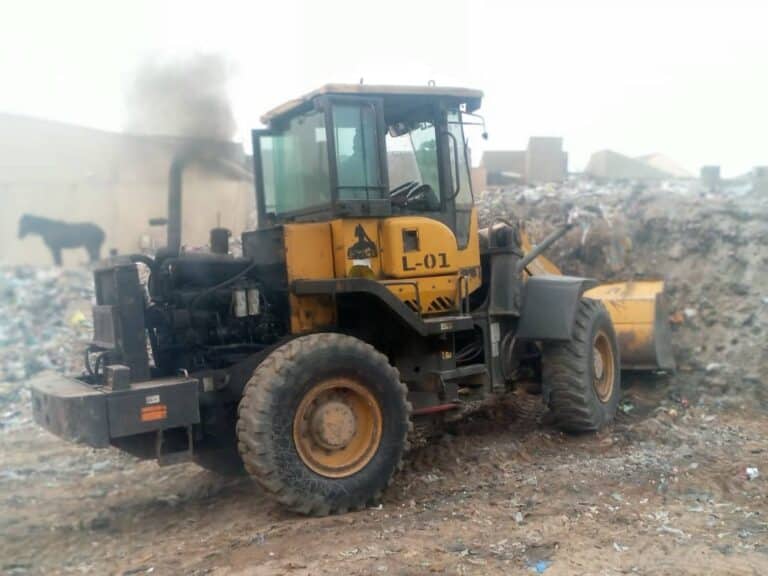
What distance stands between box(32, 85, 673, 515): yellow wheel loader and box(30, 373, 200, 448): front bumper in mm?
12

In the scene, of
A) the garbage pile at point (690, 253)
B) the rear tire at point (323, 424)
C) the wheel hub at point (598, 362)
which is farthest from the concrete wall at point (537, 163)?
the rear tire at point (323, 424)

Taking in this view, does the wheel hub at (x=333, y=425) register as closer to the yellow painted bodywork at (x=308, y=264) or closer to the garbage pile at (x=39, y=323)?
the yellow painted bodywork at (x=308, y=264)

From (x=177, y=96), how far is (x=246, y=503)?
2996 millimetres

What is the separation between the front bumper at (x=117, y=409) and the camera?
14.6 ft

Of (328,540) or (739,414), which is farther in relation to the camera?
(739,414)

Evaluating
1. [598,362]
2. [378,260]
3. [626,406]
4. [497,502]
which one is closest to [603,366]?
[598,362]

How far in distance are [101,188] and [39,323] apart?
6.57ft

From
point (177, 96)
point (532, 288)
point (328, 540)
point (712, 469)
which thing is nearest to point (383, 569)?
point (328, 540)

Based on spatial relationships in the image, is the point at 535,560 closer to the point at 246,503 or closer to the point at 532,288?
the point at 246,503

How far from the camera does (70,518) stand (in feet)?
17.0

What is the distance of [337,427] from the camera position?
5004 millimetres

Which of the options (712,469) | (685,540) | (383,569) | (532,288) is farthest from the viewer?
(532,288)

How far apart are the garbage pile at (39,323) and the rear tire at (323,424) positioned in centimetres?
462

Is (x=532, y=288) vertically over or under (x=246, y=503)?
over
